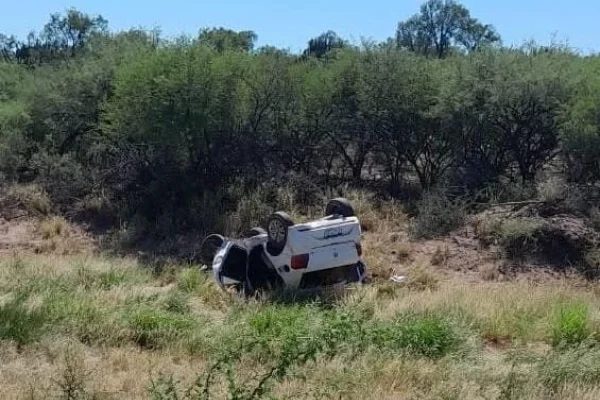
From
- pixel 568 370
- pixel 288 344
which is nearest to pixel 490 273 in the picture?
pixel 568 370

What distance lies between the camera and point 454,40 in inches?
1903

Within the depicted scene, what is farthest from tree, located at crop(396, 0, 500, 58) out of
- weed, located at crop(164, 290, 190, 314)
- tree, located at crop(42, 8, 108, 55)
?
weed, located at crop(164, 290, 190, 314)

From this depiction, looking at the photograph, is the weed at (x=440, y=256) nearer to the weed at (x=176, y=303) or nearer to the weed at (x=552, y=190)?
the weed at (x=552, y=190)

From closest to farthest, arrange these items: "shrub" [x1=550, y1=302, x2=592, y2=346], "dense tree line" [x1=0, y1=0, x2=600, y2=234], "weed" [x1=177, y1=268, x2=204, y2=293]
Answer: "shrub" [x1=550, y1=302, x2=592, y2=346]
"weed" [x1=177, y1=268, x2=204, y2=293]
"dense tree line" [x1=0, y1=0, x2=600, y2=234]

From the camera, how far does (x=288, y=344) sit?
6656 millimetres

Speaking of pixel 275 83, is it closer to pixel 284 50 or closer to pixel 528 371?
pixel 284 50

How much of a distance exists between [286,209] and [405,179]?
136 inches

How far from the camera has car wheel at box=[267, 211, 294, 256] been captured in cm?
1017

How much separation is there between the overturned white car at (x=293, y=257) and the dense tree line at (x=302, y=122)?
4.72 metres

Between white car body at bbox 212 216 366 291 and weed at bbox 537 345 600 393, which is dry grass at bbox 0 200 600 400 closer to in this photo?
weed at bbox 537 345 600 393

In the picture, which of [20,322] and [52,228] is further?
[52,228]

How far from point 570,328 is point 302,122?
10.2 metres

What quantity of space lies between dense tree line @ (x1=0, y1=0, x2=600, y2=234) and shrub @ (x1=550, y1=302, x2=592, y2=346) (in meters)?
6.47

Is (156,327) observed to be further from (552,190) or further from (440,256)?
(552,190)
